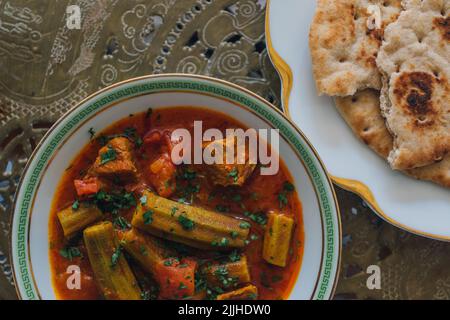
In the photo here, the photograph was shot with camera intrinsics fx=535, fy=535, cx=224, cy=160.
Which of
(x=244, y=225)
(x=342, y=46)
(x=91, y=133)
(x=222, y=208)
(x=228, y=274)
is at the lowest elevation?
(x=228, y=274)

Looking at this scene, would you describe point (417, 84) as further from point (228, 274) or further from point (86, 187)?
point (86, 187)

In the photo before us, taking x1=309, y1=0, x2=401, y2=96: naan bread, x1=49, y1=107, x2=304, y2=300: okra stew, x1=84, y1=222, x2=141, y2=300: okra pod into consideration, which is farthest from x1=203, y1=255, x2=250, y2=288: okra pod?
x1=309, y1=0, x2=401, y2=96: naan bread

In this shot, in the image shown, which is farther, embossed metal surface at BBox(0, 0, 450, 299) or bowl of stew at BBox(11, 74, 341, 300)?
embossed metal surface at BBox(0, 0, 450, 299)

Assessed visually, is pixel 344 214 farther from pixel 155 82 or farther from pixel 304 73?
pixel 155 82

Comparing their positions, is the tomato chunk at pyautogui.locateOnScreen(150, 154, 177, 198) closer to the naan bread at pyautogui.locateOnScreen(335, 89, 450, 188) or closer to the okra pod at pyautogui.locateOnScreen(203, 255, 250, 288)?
the okra pod at pyautogui.locateOnScreen(203, 255, 250, 288)

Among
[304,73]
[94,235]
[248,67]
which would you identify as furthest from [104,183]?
[304,73]

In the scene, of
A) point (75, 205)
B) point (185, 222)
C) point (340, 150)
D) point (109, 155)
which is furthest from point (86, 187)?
point (340, 150)
